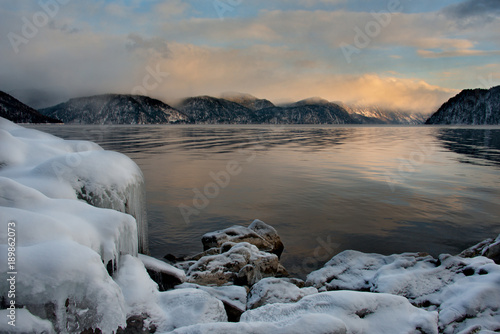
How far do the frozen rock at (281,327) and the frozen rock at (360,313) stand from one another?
0.30 metres

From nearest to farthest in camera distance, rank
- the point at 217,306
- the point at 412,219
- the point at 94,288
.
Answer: the point at 94,288 → the point at 217,306 → the point at 412,219

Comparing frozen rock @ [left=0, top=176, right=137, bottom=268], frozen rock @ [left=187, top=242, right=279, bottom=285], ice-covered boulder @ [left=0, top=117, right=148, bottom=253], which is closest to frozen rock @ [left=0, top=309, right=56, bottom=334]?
frozen rock @ [left=0, top=176, right=137, bottom=268]

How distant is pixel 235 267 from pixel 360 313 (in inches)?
129

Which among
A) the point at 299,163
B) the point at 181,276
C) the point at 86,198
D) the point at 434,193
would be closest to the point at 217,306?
the point at 181,276

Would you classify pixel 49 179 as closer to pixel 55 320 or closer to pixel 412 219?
pixel 55 320

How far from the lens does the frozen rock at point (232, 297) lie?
5.20 metres

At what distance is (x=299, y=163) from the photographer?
2480 centimetres

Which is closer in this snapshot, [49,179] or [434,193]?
[49,179]

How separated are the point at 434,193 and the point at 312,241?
8682mm

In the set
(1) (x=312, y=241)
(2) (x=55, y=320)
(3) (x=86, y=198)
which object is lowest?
(1) (x=312, y=241)

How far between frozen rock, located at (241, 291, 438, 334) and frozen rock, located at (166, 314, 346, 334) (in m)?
0.30

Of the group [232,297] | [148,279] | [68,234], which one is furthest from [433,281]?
[68,234]

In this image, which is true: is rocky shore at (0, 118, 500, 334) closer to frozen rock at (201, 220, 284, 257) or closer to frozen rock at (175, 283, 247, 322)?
frozen rock at (175, 283, 247, 322)

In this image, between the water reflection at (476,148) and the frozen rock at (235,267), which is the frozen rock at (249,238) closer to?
the frozen rock at (235,267)
